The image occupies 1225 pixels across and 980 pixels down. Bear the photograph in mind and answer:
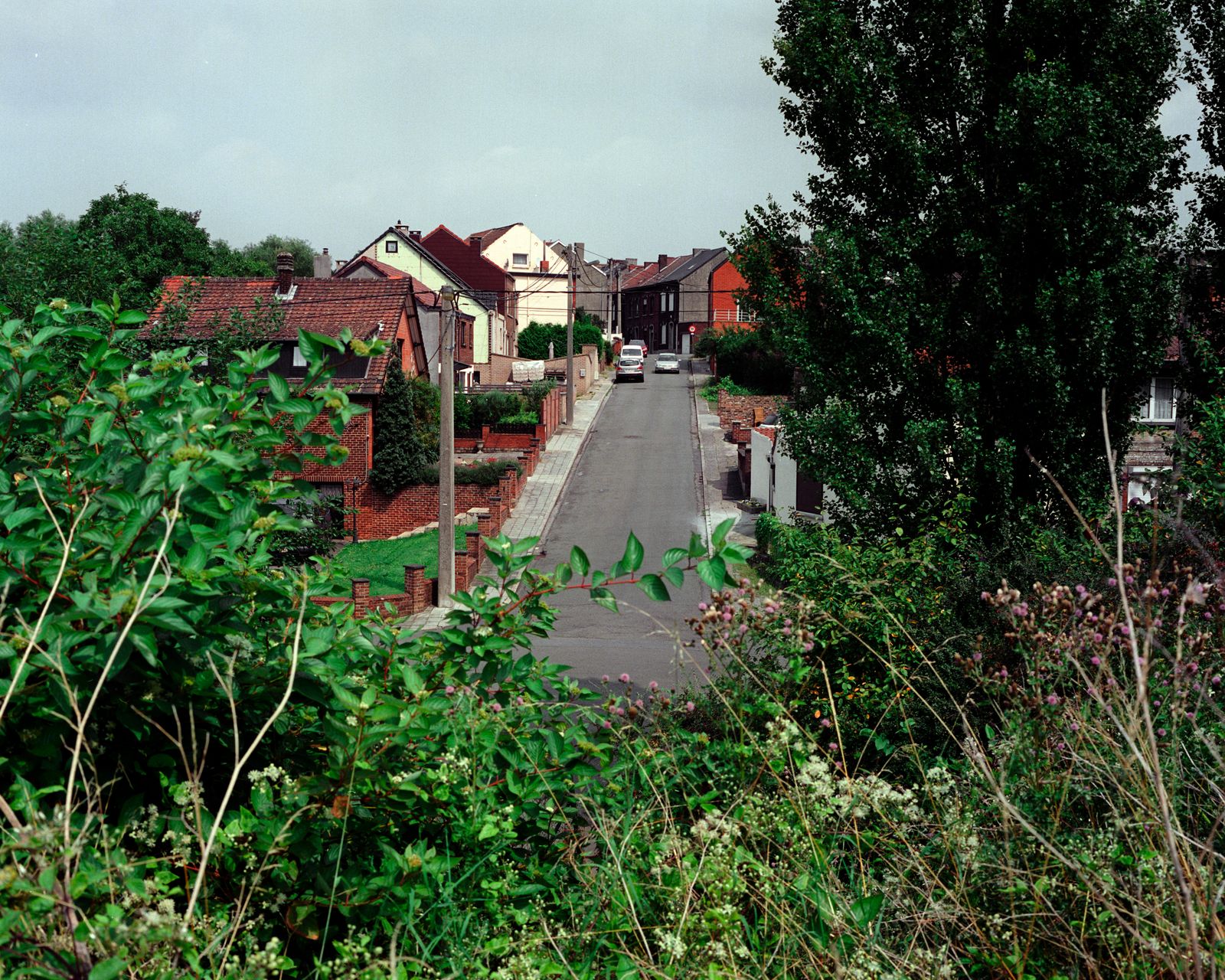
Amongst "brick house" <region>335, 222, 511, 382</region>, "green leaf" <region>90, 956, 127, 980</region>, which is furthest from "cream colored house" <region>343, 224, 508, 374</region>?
"green leaf" <region>90, 956, 127, 980</region>

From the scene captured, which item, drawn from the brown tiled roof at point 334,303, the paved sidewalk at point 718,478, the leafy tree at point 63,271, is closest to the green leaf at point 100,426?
the leafy tree at point 63,271

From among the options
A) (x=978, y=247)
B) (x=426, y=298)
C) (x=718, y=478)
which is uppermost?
(x=426, y=298)

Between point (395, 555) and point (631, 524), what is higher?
point (631, 524)

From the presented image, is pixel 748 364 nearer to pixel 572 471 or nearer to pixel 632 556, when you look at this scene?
pixel 572 471

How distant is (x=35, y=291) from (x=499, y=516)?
→ 14138 millimetres

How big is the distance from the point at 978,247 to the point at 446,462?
44.0 feet

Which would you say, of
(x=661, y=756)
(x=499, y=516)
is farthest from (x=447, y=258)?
(x=661, y=756)

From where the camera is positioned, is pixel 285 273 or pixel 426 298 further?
pixel 426 298

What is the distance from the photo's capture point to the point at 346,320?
1436 inches

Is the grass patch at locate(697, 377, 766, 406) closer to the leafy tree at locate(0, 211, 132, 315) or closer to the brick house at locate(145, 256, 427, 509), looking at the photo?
the brick house at locate(145, 256, 427, 509)

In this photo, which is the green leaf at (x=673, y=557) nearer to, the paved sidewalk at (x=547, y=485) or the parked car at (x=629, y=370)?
the paved sidewalk at (x=547, y=485)

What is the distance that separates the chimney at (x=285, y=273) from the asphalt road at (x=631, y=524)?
12303mm

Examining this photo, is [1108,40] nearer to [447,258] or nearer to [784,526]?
[784,526]

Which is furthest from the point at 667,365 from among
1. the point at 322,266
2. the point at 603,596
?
the point at 603,596
